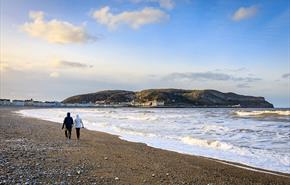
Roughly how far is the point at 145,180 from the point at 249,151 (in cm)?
804

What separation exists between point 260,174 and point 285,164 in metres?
2.45

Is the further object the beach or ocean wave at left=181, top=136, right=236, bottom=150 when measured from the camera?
ocean wave at left=181, top=136, right=236, bottom=150

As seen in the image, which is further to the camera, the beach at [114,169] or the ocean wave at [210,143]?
the ocean wave at [210,143]

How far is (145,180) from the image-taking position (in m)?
9.49

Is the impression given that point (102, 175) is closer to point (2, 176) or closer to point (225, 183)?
point (2, 176)

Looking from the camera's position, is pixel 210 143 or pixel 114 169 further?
pixel 210 143

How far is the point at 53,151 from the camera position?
1399 centimetres

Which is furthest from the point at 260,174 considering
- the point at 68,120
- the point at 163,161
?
the point at 68,120

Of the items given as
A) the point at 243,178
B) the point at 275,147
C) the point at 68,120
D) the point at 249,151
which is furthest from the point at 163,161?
the point at 68,120

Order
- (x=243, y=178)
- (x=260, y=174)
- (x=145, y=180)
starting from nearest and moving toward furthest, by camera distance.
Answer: (x=145, y=180), (x=243, y=178), (x=260, y=174)

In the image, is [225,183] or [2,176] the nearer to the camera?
[2,176]

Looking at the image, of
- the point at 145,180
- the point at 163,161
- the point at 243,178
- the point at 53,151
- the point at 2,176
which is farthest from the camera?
the point at 53,151

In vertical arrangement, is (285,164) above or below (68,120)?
below

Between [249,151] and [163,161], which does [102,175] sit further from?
[249,151]
